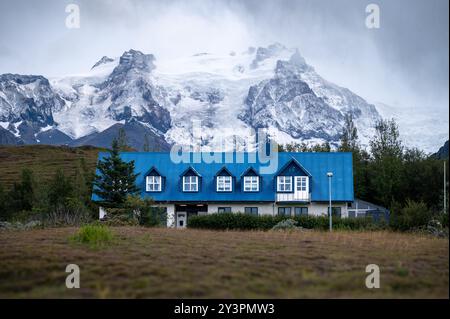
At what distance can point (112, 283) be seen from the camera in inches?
554

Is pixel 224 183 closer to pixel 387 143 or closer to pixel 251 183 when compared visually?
pixel 251 183

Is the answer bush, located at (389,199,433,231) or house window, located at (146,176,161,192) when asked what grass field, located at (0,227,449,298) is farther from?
house window, located at (146,176,161,192)

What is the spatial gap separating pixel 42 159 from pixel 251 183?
104 m

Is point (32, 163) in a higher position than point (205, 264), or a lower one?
higher

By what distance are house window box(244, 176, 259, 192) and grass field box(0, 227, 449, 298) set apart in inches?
1215

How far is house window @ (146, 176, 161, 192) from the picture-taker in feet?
176

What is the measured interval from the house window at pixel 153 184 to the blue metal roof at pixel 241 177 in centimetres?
45

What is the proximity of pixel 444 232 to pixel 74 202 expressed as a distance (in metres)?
32.1

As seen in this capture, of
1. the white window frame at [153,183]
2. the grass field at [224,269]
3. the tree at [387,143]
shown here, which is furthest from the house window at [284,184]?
the grass field at [224,269]

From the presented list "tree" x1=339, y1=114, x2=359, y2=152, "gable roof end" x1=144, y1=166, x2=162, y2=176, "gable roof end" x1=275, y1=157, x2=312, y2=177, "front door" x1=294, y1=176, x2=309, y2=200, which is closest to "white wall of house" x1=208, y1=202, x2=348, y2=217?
"front door" x1=294, y1=176, x2=309, y2=200

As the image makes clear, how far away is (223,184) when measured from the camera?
53125mm

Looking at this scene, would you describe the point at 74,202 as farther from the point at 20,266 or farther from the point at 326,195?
the point at 20,266
